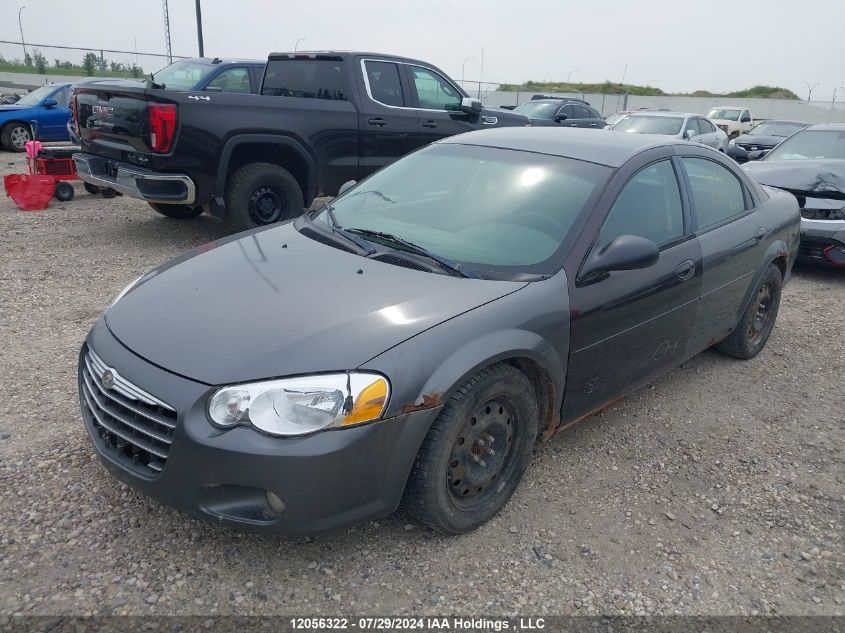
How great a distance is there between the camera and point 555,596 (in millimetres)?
2561

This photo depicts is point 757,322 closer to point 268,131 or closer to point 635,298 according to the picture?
point 635,298

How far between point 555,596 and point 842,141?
812 centimetres

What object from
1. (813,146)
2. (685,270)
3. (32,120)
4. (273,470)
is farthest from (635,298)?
(32,120)

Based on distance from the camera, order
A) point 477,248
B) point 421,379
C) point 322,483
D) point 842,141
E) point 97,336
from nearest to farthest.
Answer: point 322,483, point 421,379, point 97,336, point 477,248, point 842,141

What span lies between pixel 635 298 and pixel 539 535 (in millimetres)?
1258

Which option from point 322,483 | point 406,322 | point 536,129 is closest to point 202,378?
point 322,483

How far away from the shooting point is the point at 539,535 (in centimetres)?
290

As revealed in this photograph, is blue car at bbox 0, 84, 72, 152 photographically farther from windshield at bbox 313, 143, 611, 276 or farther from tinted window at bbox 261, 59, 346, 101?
windshield at bbox 313, 143, 611, 276

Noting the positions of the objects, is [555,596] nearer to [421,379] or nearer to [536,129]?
[421,379]

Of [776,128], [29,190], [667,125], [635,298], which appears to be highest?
[667,125]

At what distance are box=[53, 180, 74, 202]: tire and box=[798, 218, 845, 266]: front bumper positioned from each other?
9056 millimetres

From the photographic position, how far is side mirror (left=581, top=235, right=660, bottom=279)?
3068 millimetres

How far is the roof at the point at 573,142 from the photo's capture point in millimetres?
3582

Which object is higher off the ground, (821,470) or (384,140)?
(384,140)
